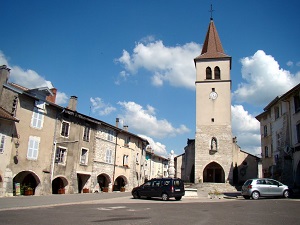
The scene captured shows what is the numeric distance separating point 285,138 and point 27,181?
22.1m

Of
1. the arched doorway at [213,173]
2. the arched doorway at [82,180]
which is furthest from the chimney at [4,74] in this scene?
the arched doorway at [213,173]

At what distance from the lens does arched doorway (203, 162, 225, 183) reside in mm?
36594

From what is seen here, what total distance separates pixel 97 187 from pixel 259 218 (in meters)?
22.2

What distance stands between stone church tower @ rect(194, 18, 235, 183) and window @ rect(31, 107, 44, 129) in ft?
66.1

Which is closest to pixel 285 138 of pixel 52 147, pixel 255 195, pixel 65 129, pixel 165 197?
pixel 255 195

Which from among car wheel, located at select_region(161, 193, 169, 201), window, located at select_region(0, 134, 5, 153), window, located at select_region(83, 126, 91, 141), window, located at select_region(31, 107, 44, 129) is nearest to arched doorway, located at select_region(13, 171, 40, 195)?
window, located at select_region(0, 134, 5, 153)

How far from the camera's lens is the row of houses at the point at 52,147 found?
65.8ft

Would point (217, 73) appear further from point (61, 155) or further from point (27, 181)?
point (27, 181)

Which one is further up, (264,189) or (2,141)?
(2,141)

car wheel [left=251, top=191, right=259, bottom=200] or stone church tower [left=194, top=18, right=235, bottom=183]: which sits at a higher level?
stone church tower [left=194, top=18, right=235, bottom=183]

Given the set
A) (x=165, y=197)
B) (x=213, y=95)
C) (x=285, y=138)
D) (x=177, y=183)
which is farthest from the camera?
(x=213, y=95)

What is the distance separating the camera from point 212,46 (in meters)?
40.8

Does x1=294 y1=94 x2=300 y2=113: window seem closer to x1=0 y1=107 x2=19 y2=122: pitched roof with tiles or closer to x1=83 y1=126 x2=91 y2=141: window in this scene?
x1=83 y1=126 x2=91 y2=141: window

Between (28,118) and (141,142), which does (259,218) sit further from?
(141,142)
